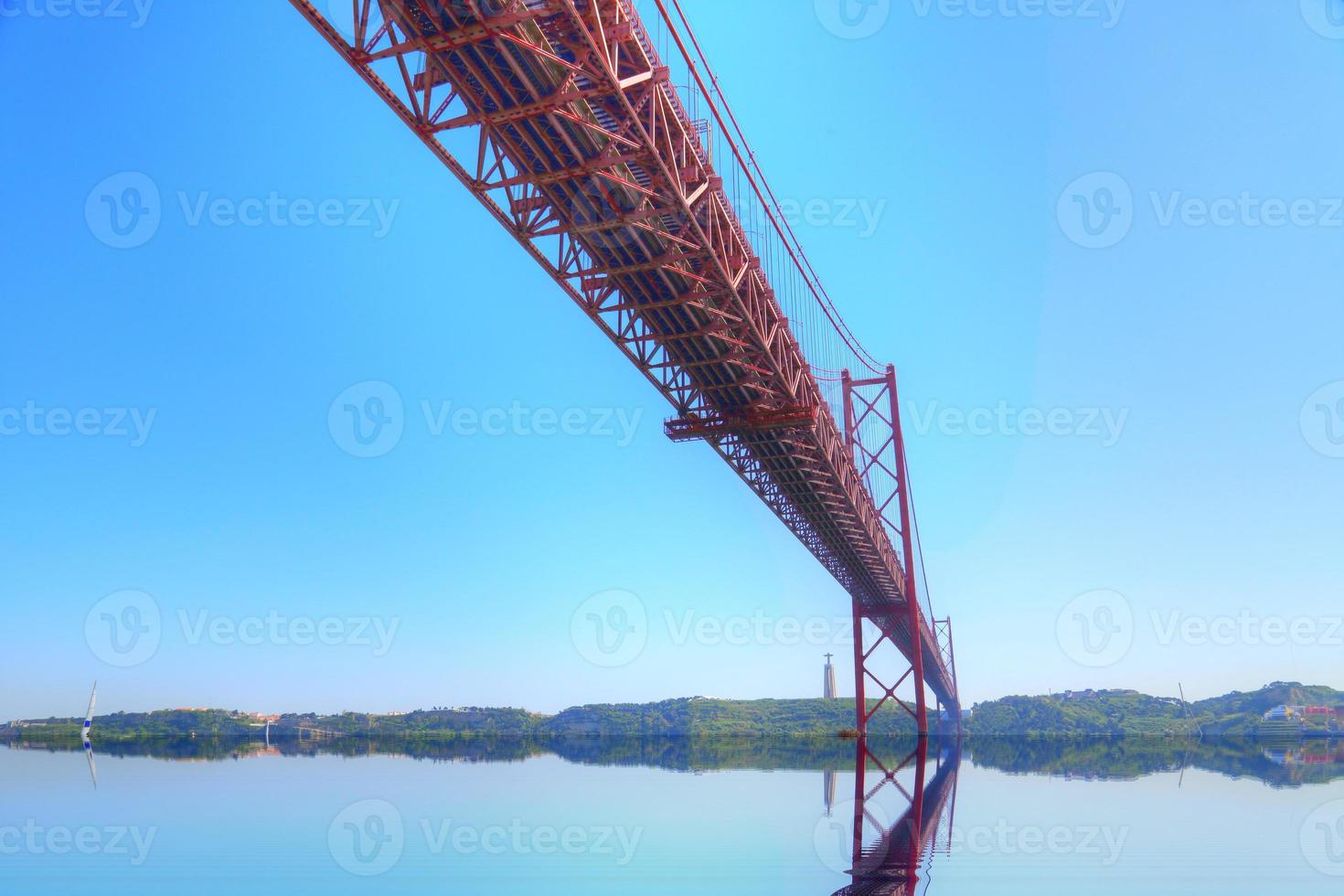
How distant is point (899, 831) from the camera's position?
487 inches

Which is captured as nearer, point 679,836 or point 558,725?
point 679,836

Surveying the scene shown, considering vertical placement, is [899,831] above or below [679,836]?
above

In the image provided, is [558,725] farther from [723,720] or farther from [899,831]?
[899,831]

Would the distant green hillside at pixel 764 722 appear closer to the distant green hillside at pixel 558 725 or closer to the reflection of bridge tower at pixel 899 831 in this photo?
the distant green hillside at pixel 558 725

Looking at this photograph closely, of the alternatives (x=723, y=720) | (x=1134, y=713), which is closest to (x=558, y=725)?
(x=723, y=720)

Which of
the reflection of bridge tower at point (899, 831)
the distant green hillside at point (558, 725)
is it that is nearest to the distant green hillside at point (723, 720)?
the distant green hillside at point (558, 725)

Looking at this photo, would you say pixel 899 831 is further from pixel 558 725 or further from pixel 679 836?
pixel 558 725

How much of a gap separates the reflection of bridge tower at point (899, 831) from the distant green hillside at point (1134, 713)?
75.4m

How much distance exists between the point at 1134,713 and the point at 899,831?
362ft

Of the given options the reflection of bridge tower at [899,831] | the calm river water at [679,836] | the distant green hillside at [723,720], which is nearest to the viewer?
the reflection of bridge tower at [899,831]

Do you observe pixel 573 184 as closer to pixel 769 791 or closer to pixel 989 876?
pixel 989 876

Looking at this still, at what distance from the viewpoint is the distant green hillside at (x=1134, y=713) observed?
92.1 meters

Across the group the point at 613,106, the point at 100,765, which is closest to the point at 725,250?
the point at 613,106

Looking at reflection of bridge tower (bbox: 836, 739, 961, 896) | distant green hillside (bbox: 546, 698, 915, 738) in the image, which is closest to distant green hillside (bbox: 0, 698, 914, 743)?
distant green hillside (bbox: 546, 698, 915, 738)
